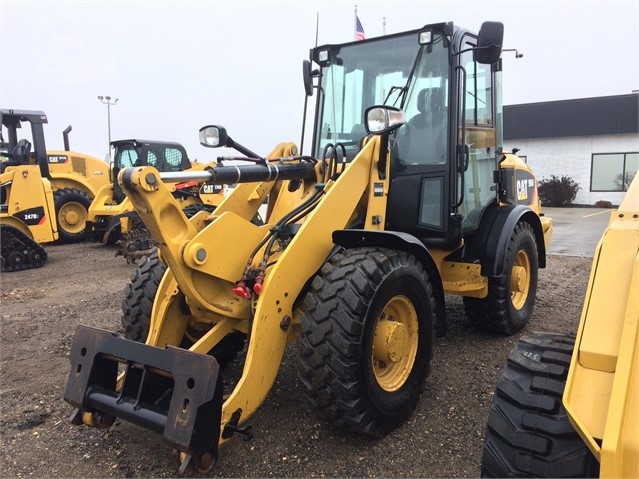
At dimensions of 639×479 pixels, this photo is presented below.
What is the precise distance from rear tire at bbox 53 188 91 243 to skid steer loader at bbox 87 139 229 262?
623 millimetres

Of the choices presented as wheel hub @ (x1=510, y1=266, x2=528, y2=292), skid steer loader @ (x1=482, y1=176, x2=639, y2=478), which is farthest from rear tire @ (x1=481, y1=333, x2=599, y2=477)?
wheel hub @ (x1=510, y1=266, x2=528, y2=292)

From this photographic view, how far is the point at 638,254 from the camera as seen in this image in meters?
1.82

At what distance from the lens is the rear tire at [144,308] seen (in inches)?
142

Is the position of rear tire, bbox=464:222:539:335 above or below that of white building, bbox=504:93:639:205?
below

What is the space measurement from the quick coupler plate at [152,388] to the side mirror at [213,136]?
122cm

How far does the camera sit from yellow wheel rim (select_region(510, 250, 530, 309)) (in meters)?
4.81

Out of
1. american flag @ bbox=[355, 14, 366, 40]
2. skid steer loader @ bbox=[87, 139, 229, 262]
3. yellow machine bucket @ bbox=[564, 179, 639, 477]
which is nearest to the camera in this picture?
yellow machine bucket @ bbox=[564, 179, 639, 477]

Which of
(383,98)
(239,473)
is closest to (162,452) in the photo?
(239,473)

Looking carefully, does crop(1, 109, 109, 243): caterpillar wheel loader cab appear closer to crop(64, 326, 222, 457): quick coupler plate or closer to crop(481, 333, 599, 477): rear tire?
crop(64, 326, 222, 457): quick coupler plate

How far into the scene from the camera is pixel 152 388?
8.87 ft

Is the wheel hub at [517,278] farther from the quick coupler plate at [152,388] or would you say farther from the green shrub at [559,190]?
the green shrub at [559,190]

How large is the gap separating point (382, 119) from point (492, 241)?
1.84 m

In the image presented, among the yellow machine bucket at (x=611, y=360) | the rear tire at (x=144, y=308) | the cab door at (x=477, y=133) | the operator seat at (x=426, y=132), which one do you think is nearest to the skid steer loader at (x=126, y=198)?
the rear tire at (x=144, y=308)

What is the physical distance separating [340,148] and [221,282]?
1.40m
